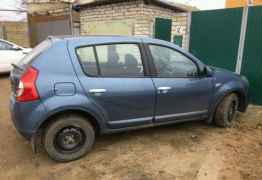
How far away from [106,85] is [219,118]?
2.17 metres

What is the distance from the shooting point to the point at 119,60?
316 cm

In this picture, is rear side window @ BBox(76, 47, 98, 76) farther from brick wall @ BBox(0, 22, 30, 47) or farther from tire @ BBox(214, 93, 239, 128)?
brick wall @ BBox(0, 22, 30, 47)

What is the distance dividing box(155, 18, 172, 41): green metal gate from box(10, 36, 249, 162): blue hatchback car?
3.14 meters

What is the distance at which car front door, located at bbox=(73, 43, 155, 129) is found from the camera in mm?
2955

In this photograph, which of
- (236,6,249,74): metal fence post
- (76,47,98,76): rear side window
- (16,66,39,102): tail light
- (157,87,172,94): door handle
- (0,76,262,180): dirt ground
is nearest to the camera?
(16,66,39,102): tail light

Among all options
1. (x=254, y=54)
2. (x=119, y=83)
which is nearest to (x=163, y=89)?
(x=119, y=83)

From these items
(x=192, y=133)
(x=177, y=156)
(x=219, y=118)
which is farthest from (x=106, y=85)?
(x=219, y=118)

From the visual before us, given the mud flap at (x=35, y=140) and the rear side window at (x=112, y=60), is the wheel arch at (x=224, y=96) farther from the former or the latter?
the mud flap at (x=35, y=140)

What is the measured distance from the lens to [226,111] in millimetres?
3984

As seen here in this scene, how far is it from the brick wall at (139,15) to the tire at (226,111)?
2.32 meters

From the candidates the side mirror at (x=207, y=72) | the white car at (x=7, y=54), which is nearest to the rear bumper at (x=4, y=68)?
the white car at (x=7, y=54)

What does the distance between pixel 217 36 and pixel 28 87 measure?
4299 millimetres

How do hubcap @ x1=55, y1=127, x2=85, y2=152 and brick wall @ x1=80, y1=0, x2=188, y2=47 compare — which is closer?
hubcap @ x1=55, y1=127, x2=85, y2=152

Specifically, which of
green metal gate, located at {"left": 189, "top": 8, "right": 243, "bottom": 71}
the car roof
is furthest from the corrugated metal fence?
the car roof
